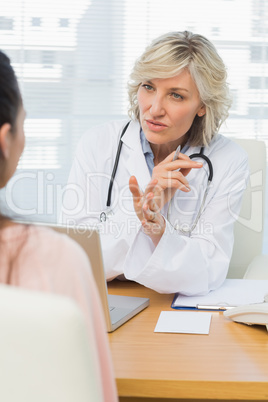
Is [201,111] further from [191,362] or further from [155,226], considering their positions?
[191,362]

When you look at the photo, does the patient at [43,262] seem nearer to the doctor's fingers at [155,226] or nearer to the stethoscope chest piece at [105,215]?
the doctor's fingers at [155,226]

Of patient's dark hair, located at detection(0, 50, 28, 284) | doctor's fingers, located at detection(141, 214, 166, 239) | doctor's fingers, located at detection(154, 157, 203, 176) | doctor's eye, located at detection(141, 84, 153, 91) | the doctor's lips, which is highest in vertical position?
doctor's eye, located at detection(141, 84, 153, 91)

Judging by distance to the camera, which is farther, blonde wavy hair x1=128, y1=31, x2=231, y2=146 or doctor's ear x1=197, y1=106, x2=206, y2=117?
doctor's ear x1=197, y1=106, x2=206, y2=117

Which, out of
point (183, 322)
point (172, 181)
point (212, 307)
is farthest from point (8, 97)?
point (172, 181)

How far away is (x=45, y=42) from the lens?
302cm

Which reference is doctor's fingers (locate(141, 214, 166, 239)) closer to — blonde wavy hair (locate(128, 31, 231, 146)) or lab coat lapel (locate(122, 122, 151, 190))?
lab coat lapel (locate(122, 122, 151, 190))

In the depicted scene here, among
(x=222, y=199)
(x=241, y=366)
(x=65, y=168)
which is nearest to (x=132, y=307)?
(x=241, y=366)

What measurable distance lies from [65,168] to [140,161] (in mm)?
1378

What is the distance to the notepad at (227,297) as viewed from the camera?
1283 millimetres

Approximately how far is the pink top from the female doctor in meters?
0.77

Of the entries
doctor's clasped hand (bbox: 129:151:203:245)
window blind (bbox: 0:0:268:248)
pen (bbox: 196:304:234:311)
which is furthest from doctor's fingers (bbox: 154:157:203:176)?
window blind (bbox: 0:0:268:248)

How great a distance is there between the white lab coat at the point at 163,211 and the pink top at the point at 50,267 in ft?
2.54

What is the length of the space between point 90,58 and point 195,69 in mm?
1487

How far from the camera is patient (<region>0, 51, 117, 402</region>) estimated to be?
550 millimetres
